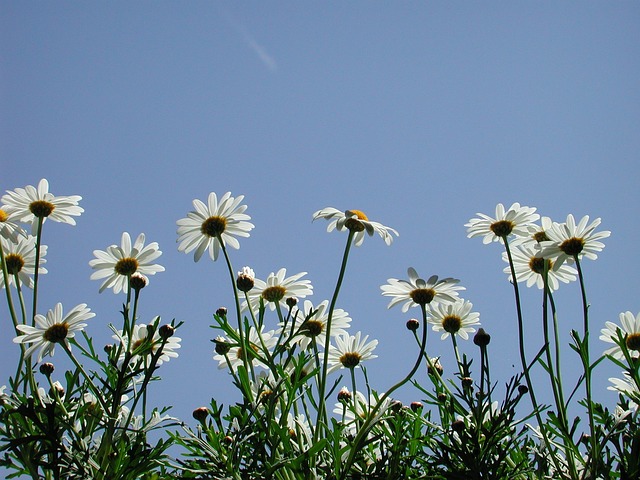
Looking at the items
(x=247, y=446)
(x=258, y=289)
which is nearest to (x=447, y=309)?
(x=258, y=289)

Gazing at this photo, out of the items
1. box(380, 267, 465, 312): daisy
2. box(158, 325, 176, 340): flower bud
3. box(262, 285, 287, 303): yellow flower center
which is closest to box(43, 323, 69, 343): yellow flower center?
box(158, 325, 176, 340): flower bud

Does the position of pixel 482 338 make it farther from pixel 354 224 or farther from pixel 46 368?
pixel 46 368

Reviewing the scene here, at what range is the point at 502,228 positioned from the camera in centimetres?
397

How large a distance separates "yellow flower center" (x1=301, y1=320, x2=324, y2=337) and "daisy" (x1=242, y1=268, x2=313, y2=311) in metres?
0.15

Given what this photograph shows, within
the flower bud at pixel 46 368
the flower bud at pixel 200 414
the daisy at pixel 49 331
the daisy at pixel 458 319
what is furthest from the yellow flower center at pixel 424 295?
the flower bud at pixel 46 368

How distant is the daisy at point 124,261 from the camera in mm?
3582

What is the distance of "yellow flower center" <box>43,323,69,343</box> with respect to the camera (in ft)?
10.3

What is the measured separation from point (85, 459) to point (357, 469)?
1062 mm

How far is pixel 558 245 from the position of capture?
3.59 meters

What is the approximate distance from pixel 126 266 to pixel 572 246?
205 centimetres

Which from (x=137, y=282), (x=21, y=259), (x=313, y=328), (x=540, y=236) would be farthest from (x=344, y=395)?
(x=21, y=259)

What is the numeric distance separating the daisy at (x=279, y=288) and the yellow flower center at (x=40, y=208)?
3.53ft

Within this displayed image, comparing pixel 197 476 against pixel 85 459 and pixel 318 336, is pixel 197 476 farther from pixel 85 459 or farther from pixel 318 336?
pixel 318 336

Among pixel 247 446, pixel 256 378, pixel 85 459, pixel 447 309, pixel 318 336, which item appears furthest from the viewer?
pixel 447 309
